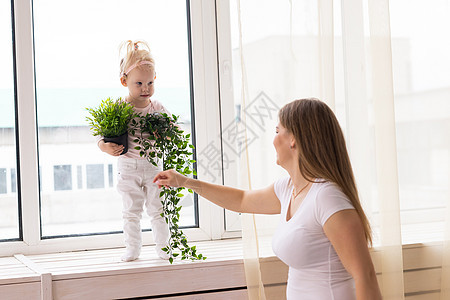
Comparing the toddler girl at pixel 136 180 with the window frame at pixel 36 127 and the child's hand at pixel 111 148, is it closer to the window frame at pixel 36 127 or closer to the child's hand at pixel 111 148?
the child's hand at pixel 111 148

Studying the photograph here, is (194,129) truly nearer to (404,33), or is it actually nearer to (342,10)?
(342,10)

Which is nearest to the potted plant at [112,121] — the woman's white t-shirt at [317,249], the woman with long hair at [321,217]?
the woman with long hair at [321,217]

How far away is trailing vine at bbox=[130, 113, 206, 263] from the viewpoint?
1820 millimetres

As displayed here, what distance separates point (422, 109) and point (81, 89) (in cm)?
137

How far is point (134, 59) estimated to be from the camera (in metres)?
1.85

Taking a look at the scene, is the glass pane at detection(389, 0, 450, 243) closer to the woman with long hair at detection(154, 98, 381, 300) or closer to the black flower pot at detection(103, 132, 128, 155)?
the woman with long hair at detection(154, 98, 381, 300)

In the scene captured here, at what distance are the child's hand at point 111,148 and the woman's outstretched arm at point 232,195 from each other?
16 centimetres

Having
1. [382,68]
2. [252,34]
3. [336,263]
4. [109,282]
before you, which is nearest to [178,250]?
[109,282]

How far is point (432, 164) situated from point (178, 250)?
1.03 metres

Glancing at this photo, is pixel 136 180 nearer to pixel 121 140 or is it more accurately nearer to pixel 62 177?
pixel 121 140

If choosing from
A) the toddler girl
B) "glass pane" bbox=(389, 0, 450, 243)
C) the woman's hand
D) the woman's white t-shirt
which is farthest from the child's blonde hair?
"glass pane" bbox=(389, 0, 450, 243)

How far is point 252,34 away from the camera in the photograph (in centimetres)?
194

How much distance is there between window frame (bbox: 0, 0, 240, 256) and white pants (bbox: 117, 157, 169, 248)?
0.37m

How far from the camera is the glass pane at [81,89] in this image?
219 centimetres
